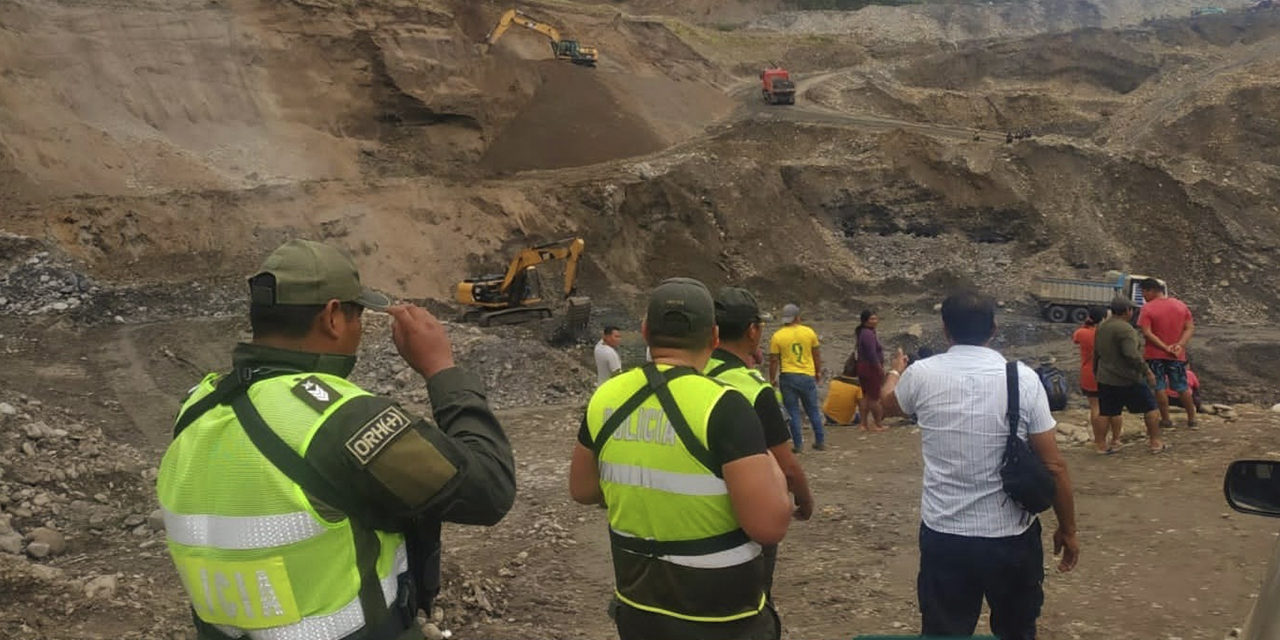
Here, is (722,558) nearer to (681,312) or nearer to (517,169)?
(681,312)

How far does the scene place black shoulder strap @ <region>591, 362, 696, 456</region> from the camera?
3.21 meters

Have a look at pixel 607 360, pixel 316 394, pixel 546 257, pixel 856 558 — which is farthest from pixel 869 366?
pixel 316 394

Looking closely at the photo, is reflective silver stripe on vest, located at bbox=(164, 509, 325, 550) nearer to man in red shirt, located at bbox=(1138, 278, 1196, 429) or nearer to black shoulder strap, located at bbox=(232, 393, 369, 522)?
black shoulder strap, located at bbox=(232, 393, 369, 522)

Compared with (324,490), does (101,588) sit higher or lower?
lower

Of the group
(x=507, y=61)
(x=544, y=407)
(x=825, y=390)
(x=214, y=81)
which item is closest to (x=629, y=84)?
(x=507, y=61)

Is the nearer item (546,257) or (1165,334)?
(1165,334)

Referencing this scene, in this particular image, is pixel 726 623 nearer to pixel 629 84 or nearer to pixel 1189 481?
pixel 1189 481

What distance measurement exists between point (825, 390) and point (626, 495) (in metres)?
15.0

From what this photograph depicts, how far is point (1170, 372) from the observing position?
9.99 meters

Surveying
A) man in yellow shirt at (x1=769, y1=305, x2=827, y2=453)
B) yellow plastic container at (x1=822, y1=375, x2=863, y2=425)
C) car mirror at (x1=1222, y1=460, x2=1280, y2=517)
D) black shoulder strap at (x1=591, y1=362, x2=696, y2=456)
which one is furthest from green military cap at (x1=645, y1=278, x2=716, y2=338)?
yellow plastic container at (x1=822, y1=375, x2=863, y2=425)

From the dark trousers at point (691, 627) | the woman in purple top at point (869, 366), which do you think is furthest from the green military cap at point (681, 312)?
the woman in purple top at point (869, 366)

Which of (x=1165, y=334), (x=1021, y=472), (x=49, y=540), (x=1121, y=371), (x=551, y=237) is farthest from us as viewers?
(x=551, y=237)

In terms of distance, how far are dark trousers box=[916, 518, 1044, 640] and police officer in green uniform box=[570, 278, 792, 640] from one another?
37.5 inches

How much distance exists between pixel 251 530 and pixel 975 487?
2.76 meters
